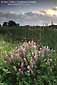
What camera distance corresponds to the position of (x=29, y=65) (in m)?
5.65

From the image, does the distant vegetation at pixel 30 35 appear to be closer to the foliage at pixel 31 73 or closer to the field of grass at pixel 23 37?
the field of grass at pixel 23 37

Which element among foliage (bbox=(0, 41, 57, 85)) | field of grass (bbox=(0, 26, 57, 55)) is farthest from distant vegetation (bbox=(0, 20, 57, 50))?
foliage (bbox=(0, 41, 57, 85))

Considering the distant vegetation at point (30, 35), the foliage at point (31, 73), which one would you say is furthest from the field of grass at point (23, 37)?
the foliage at point (31, 73)

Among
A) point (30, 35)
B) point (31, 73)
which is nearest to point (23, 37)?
point (30, 35)

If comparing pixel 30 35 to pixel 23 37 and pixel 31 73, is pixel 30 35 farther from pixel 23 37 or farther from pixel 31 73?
pixel 31 73

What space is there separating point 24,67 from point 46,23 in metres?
6.97

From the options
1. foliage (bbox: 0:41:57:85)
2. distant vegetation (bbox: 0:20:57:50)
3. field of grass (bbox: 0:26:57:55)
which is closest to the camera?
foliage (bbox: 0:41:57:85)

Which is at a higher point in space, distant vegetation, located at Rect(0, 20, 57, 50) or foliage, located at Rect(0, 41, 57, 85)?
foliage, located at Rect(0, 41, 57, 85)

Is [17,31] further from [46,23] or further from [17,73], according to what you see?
[17,73]

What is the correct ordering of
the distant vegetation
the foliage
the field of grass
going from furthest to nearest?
the distant vegetation, the field of grass, the foliage

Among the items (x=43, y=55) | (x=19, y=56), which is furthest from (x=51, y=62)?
(x=19, y=56)

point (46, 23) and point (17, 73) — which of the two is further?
point (46, 23)

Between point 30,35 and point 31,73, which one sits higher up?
point 31,73

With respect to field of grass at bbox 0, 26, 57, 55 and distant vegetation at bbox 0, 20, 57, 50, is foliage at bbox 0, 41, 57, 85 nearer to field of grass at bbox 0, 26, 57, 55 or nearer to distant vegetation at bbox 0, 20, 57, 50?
field of grass at bbox 0, 26, 57, 55
